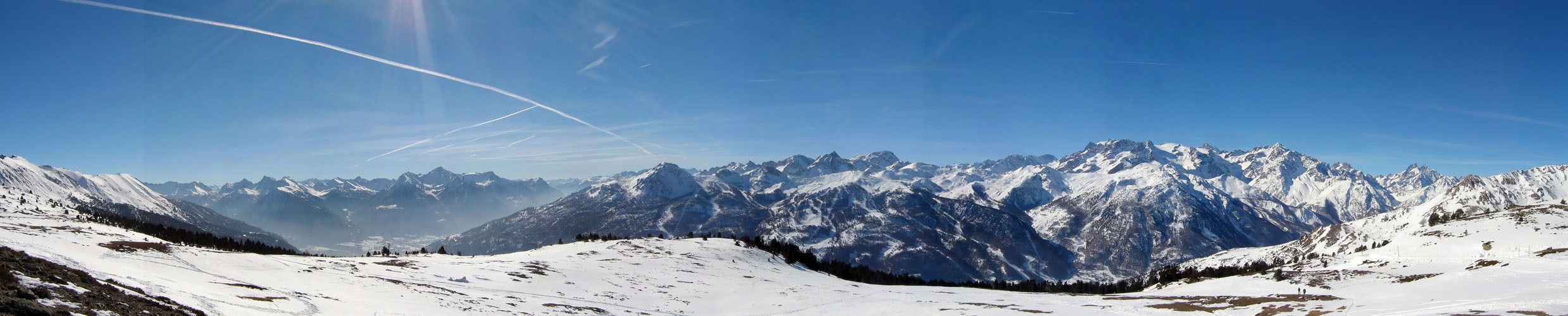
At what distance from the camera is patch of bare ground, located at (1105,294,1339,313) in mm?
37219

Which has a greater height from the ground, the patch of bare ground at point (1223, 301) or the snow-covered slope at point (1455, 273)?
the snow-covered slope at point (1455, 273)

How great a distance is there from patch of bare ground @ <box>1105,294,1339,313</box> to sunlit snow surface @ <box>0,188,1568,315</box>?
1.01 ft

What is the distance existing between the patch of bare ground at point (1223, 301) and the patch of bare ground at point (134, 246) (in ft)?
186

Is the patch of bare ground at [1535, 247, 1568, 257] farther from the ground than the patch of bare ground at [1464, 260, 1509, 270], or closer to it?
farther from the ground

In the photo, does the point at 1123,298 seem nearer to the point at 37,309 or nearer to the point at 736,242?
the point at 37,309

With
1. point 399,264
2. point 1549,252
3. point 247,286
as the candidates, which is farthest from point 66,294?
point 1549,252

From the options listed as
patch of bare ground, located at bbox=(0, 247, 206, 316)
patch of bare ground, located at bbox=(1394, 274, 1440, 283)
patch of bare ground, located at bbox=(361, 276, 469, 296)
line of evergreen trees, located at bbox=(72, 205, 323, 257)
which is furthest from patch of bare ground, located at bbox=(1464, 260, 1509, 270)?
line of evergreen trees, located at bbox=(72, 205, 323, 257)

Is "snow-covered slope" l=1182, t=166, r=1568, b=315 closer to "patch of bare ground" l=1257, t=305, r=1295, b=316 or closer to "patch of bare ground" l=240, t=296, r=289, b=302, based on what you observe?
"patch of bare ground" l=1257, t=305, r=1295, b=316

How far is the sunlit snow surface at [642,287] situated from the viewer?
1061 inches

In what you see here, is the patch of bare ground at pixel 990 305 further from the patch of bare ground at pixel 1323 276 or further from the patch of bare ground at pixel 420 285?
the patch of bare ground at pixel 420 285

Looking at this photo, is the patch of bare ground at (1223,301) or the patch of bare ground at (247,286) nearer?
the patch of bare ground at (247,286)

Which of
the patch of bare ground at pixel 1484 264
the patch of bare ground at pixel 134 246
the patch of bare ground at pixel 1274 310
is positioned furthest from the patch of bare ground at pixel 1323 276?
the patch of bare ground at pixel 134 246

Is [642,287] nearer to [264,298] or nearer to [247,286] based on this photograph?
[247,286]

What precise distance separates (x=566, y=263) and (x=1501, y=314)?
63.9 meters
